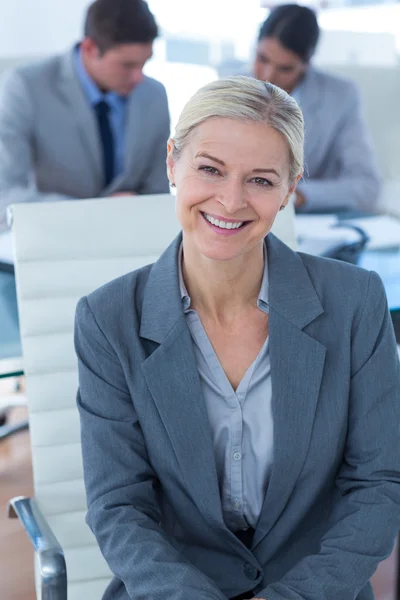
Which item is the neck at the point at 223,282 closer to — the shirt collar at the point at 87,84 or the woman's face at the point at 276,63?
the shirt collar at the point at 87,84

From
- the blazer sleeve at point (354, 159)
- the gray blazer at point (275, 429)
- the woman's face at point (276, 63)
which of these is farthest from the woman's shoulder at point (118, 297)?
the woman's face at point (276, 63)

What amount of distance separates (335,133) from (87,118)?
994mm

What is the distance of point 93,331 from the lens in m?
1.33

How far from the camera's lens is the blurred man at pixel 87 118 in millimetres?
2764

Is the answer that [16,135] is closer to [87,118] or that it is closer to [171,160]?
[87,118]

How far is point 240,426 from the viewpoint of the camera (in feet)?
4.42

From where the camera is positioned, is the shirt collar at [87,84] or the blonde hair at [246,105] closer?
the blonde hair at [246,105]

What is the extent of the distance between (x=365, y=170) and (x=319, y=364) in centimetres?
197

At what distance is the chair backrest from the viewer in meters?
1.62

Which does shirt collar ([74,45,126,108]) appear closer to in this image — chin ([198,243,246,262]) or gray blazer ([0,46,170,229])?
gray blazer ([0,46,170,229])

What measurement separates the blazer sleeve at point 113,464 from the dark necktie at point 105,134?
5.37 feet

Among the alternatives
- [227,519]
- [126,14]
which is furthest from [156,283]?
[126,14]

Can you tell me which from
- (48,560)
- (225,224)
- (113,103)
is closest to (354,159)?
(113,103)

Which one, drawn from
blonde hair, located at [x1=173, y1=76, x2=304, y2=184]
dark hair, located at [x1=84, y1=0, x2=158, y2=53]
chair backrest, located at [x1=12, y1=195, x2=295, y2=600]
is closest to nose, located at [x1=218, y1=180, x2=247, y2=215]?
blonde hair, located at [x1=173, y1=76, x2=304, y2=184]
